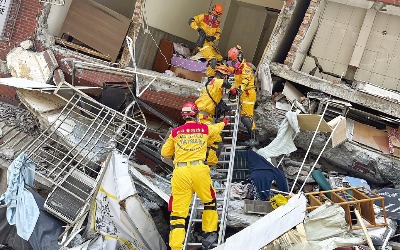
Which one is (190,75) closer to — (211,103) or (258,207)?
(211,103)

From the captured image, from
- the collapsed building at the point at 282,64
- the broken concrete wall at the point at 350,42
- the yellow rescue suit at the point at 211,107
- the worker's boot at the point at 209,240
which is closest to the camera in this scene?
the worker's boot at the point at 209,240

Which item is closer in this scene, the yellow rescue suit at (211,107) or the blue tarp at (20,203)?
the blue tarp at (20,203)

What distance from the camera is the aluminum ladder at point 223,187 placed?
668 cm

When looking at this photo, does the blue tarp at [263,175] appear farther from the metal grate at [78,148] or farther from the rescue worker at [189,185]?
the metal grate at [78,148]

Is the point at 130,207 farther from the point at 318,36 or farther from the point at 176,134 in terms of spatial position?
the point at 318,36

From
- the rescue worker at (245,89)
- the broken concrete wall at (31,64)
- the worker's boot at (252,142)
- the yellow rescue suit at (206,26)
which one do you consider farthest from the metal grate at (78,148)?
the yellow rescue suit at (206,26)

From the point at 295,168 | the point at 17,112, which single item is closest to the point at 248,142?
the point at 295,168

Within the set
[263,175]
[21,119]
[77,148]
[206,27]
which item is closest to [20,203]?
[77,148]

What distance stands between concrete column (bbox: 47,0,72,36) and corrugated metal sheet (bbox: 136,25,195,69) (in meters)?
1.85

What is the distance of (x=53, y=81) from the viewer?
974 cm

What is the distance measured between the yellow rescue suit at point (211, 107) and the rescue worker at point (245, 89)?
0.36 meters

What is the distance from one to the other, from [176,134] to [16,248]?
384cm

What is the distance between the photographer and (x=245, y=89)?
27.9 ft

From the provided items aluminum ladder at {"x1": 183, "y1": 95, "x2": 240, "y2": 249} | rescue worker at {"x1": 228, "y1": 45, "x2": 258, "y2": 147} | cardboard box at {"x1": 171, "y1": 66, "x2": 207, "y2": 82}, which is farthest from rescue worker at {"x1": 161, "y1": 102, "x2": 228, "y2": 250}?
cardboard box at {"x1": 171, "y1": 66, "x2": 207, "y2": 82}
